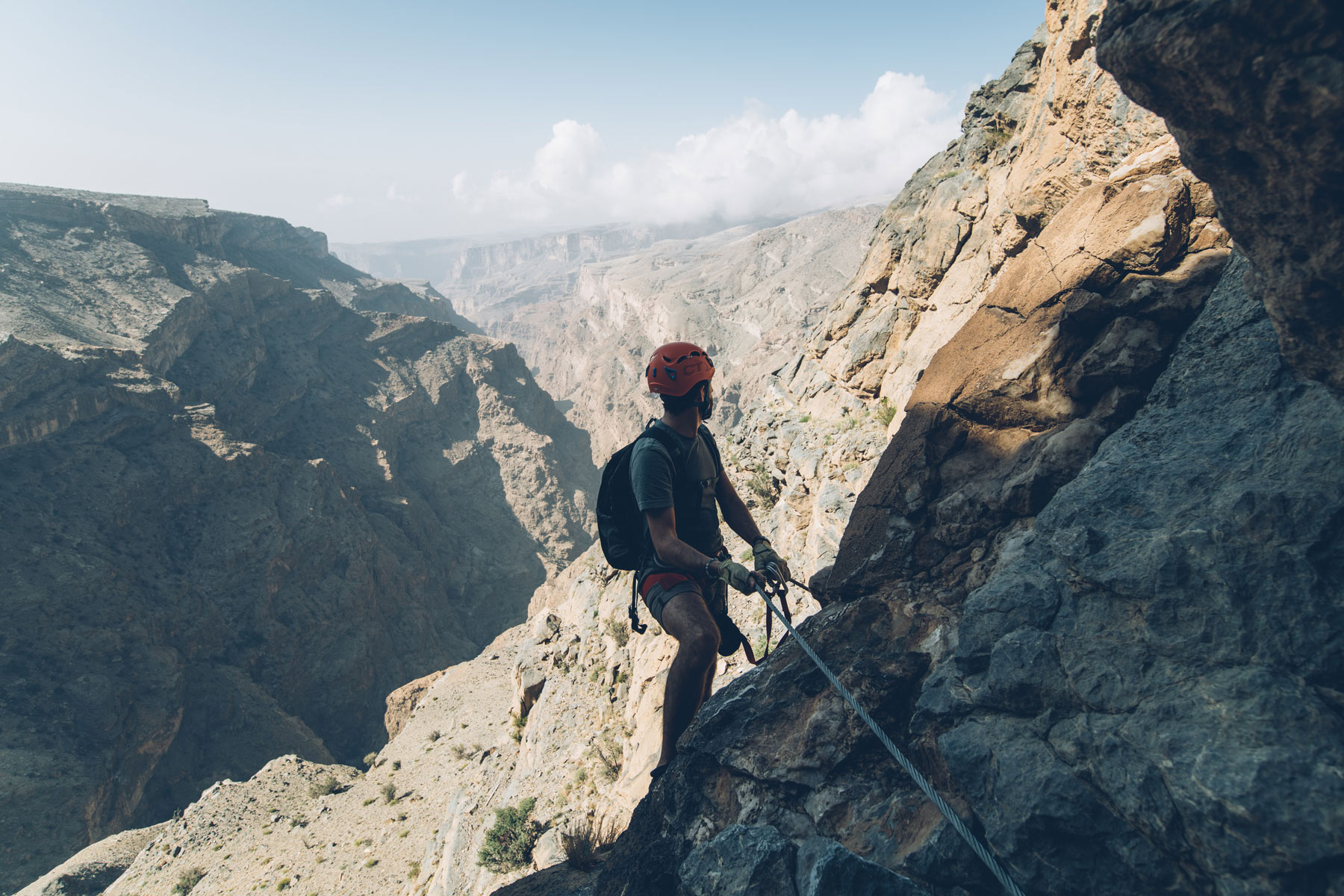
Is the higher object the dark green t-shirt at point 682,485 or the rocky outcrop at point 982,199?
the rocky outcrop at point 982,199

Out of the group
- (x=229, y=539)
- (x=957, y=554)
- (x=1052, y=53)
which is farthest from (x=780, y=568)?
(x=229, y=539)

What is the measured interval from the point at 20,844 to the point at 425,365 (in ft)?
189

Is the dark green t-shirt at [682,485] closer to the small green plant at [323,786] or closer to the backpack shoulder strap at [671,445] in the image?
the backpack shoulder strap at [671,445]

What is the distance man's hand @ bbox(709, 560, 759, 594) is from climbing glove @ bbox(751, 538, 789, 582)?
7.8 inches

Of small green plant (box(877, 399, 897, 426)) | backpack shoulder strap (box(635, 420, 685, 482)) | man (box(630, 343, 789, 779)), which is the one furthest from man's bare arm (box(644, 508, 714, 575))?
small green plant (box(877, 399, 897, 426))

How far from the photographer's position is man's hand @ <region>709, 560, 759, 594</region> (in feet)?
11.9

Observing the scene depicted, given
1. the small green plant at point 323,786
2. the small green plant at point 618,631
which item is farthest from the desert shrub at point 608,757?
the small green plant at point 323,786

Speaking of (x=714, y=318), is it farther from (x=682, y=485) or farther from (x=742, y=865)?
(x=742, y=865)

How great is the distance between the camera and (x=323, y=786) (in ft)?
63.0

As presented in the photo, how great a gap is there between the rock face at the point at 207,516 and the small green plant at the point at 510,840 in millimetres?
26273

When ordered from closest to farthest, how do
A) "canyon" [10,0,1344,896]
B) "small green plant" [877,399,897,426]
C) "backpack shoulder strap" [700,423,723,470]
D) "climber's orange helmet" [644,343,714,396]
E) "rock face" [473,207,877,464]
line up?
"canyon" [10,0,1344,896] < "climber's orange helmet" [644,343,714,396] < "backpack shoulder strap" [700,423,723,470] < "small green plant" [877,399,897,426] < "rock face" [473,207,877,464]

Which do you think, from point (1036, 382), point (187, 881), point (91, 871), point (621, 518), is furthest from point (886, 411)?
point (91, 871)

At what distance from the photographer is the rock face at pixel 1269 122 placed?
6.19 ft

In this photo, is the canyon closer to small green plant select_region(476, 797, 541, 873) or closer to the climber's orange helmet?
small green plant select_region(476, 797, 541, 873)
